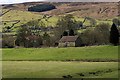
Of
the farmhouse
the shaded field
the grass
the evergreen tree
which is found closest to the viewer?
the shaded field

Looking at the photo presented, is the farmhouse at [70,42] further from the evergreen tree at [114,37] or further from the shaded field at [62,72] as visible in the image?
the shaded field at [62,72]

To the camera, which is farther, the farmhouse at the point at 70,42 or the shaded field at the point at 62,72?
the farmhouse at the point at 70,42

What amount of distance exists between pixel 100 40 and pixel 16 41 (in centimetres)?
3246

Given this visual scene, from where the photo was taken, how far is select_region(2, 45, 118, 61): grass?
66.8m

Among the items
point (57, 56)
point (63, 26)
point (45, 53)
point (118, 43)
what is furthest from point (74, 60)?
point (63, 26)

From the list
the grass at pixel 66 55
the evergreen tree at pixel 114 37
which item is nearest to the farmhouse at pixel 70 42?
the evergreen tree at pixel 114 37

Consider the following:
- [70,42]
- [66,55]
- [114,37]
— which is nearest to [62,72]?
[66,55]

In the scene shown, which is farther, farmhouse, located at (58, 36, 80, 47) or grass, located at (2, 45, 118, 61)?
farmhouse, located at (58, 36, 80, 47)

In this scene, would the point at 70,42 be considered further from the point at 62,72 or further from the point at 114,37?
the point at 62,72

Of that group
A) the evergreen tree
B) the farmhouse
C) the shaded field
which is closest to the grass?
the evergreen tree

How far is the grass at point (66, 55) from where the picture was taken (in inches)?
2630

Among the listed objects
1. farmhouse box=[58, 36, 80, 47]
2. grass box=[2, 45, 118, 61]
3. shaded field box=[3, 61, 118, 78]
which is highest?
farmhouse box=[58, 36, 80, 47]

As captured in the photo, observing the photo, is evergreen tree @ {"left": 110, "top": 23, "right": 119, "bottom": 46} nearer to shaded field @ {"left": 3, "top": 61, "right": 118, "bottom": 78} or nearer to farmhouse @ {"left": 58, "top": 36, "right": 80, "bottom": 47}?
farmhouse @ {"left": 58, "top": 36, "right": 80, "bottom": 47}

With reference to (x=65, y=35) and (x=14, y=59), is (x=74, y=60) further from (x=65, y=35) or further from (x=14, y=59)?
(x=65, y=35)
